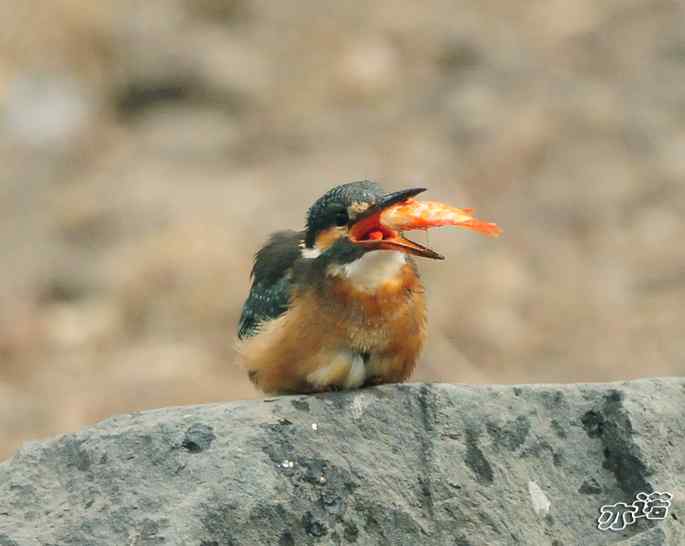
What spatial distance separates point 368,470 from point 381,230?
3.39 feet

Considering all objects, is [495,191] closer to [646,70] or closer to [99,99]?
[646,70]

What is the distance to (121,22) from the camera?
13320mm

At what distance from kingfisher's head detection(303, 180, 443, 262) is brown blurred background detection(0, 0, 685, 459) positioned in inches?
179

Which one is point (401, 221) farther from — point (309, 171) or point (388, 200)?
point (309, 171)

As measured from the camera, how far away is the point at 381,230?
18.5 feet

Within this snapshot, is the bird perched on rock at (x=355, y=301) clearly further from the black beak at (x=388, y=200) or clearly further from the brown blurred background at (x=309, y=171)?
the brown blurred background at (x=309, y=171)

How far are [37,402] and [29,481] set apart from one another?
5.60m

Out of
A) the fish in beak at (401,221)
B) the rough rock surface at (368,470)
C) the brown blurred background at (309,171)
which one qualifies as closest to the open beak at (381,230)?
the fish in beak at (401,221)

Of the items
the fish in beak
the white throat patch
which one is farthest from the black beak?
the white throat patch

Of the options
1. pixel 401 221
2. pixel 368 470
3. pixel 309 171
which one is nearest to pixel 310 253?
pixel 401 221

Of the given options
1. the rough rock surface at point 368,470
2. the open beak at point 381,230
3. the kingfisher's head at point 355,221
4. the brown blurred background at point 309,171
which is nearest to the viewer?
the rough rock surface at point 368,470

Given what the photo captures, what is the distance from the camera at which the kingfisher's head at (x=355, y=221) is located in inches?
219

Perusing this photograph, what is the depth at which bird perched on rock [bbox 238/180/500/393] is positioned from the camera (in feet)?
18.2

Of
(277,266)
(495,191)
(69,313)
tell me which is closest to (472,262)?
(495,191)
